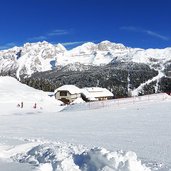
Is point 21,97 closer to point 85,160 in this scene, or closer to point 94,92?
point 94,92

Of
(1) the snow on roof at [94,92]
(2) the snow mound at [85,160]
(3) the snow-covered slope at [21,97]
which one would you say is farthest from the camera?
(1) the snow on roof at [94,92]

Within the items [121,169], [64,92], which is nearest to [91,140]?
[121,169]

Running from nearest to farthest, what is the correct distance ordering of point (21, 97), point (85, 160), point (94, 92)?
point (85, 160)
point (21, 97)
point (94, 92)

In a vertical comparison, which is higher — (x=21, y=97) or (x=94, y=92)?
(x=94, y=92)

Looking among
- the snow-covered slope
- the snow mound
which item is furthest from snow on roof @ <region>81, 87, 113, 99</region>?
the snow mound

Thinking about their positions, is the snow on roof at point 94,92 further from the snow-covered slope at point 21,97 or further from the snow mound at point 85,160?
the snow mound at point 85,160

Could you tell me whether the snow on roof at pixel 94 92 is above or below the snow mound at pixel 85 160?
above

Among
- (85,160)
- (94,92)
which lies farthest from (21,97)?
(85,160)

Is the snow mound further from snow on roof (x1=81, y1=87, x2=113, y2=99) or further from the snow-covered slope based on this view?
snow on roof (x1=81, y1=87, x2=113, y2=99)

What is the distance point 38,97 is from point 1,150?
217 feet

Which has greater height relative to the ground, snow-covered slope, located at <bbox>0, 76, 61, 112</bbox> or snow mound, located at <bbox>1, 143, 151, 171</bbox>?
snow-covered slope, located at <bbox>0, 76, 61, 112</bbox>

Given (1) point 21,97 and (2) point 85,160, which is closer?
(2) point 85,160

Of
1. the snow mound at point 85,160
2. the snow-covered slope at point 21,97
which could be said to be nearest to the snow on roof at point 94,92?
the snow-covered slope at point 21,97

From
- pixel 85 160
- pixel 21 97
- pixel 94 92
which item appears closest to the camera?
pixel 85 160
